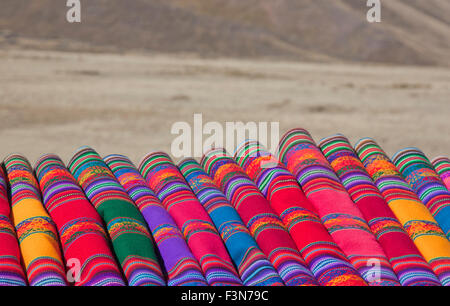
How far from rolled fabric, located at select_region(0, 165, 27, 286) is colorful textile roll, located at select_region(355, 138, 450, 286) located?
130 centimetres

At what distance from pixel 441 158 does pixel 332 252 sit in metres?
0.91

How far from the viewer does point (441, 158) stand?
255 centimetres

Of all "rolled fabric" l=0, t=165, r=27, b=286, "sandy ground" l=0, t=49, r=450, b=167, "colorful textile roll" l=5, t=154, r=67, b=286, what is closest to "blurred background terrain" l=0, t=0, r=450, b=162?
"sandy ground" l=0, t=49, r=450, b=167

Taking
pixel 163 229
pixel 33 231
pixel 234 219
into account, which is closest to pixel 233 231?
pixel 234 219

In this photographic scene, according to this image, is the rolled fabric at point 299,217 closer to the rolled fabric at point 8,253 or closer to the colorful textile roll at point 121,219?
the colorful textile roll at point 121,219

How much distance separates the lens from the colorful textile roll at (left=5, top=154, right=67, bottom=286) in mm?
1763

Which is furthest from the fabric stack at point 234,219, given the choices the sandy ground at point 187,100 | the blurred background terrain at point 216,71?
the blurred background terrain at point 216,71

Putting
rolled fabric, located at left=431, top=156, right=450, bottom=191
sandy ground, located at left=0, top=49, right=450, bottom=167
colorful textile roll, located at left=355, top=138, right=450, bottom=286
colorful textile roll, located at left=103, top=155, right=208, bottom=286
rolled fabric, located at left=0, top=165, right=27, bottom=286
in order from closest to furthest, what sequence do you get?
rolled fabric, located at left=0, top=165, right=27, bottom=286, colorful textile roll, located at left=103, top=155, right=208, bottom=286, colorful textile roll, located at left=355, top=138, right=450, bottom=286, rolled fabric, located at left=431, top=156, right=450, bottom=191, sandy ground, located at left=0, top=49, right=450, bottom=167

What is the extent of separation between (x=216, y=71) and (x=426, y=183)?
7950mm

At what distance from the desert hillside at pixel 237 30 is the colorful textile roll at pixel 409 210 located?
9177mm

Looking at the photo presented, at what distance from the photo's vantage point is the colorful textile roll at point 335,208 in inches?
74.9

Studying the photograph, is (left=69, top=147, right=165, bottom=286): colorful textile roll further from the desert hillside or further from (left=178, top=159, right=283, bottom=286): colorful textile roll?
the desert hillside

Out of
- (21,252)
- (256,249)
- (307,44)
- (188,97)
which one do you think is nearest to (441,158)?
(256,249)

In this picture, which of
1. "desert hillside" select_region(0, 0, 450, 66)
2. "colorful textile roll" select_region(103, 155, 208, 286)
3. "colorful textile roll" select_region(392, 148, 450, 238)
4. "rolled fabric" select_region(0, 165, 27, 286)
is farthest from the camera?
"desert hillside" select_region(0, 0, 450, 66)
